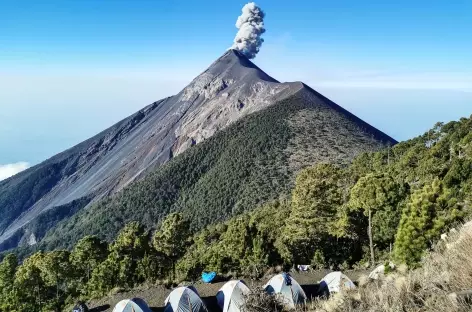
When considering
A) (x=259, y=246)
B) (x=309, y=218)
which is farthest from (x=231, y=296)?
(x=309, y=218)

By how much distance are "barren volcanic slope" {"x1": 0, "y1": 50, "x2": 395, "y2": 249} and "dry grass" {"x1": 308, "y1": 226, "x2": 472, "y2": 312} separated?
243 feet

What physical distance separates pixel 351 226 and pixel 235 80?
149 metres

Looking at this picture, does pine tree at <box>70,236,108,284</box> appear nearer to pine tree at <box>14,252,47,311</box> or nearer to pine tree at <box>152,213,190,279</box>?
pine tree at <box>14,252,47,311</box>

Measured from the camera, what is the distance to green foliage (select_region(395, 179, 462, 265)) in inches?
867

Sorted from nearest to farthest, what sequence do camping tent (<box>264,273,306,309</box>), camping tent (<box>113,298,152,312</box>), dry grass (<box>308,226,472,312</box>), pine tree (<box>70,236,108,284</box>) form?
dry grass (<box>308,226,472,312</box>)
camping tent (<box>113,298,152,312</box>)
camping tent (<box>264,273,306,309</box>)
pine tree (<box>70,236,108,284</box>)

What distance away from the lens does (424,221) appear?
892 inches

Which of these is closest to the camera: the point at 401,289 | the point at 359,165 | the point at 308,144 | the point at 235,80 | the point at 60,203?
the point at 401,289

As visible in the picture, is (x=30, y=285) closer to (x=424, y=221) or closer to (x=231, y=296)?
→ (x=231, y=296)

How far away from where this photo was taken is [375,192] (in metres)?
28.8

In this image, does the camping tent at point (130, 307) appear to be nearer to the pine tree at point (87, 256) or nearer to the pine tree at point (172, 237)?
the pine tree at point (172, 237)

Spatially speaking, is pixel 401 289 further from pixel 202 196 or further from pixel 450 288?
pixel 202 196

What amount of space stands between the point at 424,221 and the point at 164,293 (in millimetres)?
16216

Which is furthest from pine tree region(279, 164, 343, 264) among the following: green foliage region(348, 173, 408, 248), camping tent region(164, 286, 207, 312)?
camping tent region(164, 286, 207, 312)

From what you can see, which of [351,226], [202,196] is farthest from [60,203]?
[351,226]
